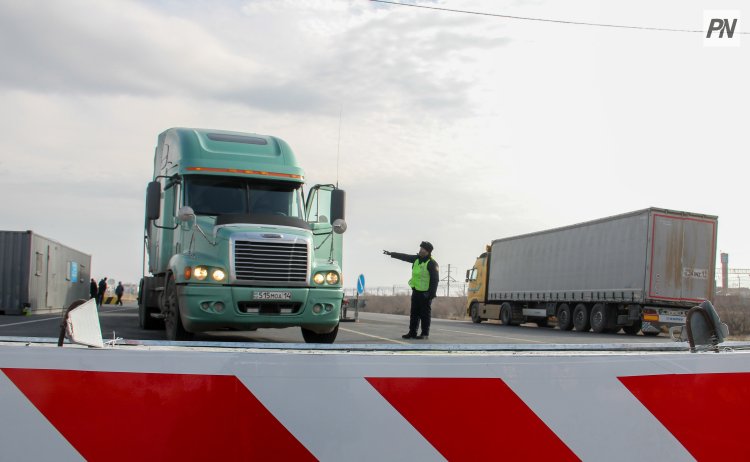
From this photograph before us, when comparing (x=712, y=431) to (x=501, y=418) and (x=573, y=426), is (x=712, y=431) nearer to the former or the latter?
(x=573, y=426)

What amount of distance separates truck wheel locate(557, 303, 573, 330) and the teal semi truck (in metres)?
17.3

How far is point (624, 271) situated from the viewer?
79.5 ft

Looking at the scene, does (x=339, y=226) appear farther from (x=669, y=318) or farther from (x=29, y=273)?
(x=29, y=273)

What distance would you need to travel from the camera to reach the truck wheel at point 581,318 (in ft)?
85.5

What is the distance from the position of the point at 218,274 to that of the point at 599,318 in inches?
707

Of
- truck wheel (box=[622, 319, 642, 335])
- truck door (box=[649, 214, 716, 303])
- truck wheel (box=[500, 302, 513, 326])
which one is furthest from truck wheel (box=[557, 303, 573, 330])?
truck door (box=[649, 214, 716, 303])

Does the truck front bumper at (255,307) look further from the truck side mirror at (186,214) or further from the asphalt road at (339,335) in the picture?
the truck side mirror at (186,214)

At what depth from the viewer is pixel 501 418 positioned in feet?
6.71

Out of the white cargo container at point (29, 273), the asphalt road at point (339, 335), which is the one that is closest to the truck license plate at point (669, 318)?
the asphalt road at point (339, 335)

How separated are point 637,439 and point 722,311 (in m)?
32.4

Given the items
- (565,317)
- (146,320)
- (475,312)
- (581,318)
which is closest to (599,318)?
(581,318)

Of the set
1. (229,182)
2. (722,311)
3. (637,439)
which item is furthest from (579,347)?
(722,311)

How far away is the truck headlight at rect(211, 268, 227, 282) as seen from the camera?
10102 mm

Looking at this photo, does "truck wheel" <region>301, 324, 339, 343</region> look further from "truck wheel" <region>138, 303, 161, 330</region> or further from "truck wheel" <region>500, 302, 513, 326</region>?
"truck wheel" <region>500, 302, 513, 326</region>
